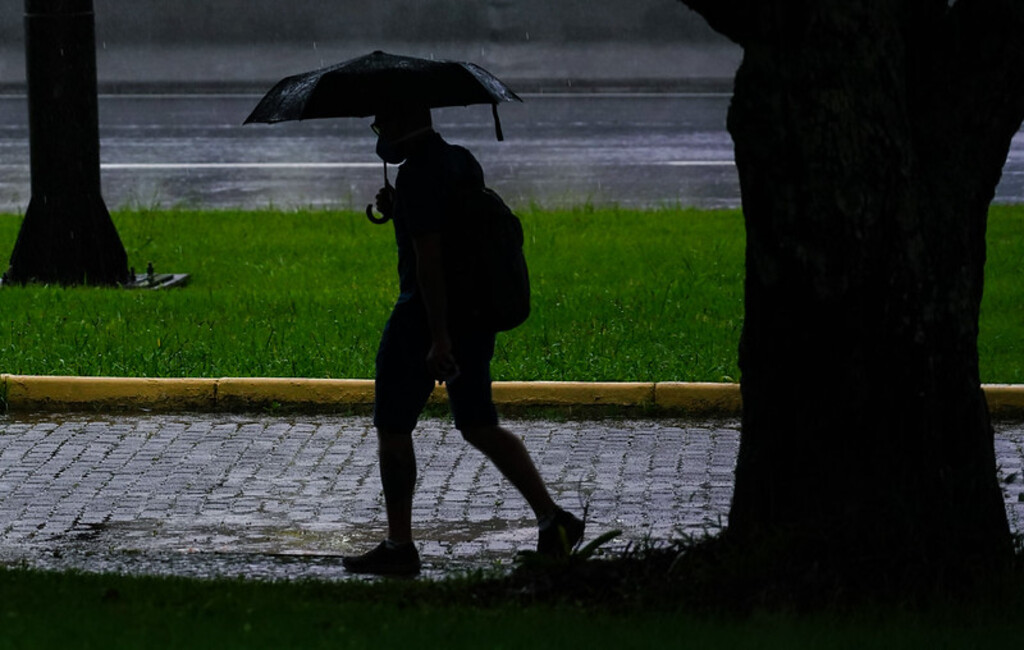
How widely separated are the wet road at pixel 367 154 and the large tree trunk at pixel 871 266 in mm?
10360

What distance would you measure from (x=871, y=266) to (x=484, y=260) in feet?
3.90

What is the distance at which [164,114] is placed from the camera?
24328 millimetres

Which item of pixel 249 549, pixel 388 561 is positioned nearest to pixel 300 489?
pixel 249 549

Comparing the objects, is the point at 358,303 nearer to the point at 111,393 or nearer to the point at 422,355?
the point at 111,393

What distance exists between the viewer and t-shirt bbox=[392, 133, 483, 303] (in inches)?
230

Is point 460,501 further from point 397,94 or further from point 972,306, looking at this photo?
point 972,306

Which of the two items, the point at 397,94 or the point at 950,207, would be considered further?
the point at 397,94

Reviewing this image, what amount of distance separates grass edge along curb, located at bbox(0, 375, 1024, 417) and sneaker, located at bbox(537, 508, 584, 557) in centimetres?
255

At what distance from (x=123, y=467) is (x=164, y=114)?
17.1 metres

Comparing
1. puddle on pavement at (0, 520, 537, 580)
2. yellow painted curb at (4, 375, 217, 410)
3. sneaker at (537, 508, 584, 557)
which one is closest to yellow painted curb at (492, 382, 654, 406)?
yellow painted curb at (4, 375, 217, 410)

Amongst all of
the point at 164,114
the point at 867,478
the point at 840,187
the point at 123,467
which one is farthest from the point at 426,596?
the point at 164,114

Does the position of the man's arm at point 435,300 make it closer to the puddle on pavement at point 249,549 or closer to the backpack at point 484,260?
the backpack at point 484,260

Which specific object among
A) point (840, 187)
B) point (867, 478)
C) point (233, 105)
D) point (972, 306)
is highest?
point (840, 187)

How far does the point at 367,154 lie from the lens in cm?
2022
